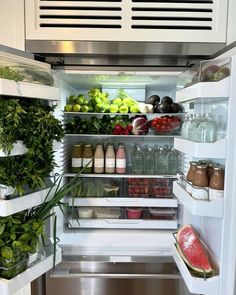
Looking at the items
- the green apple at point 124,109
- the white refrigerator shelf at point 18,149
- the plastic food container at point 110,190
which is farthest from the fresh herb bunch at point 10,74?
the plastic food container at point 110,190

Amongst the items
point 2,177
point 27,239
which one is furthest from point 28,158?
point 27,239

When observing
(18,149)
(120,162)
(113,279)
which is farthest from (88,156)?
(18,149)

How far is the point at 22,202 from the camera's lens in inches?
30.6

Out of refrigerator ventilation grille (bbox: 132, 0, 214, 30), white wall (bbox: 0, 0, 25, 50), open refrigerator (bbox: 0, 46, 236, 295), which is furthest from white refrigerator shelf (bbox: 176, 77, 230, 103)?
white wall (bbox: 0, 0, 25, 50)

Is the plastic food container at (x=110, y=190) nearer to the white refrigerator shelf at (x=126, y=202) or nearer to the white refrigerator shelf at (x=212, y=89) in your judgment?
the white refrigerator shelf at (x=126, y=202)

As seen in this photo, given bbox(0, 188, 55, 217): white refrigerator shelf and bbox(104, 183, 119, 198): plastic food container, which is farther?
bbox(104, 183, 119, 198): plastic food container

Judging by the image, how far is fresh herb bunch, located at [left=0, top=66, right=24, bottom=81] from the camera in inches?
29.0

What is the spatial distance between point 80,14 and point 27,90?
1.36ft

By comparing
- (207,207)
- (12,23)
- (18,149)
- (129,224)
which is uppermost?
(12,23)

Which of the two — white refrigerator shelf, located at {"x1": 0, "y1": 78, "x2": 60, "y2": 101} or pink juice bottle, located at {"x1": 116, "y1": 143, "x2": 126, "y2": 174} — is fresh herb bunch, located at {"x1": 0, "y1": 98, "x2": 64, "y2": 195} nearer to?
white refrigerator shelf, located at {"x1": 0, "y1": 78, "x2": 60, "y2": 101}

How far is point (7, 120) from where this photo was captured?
0.71 m

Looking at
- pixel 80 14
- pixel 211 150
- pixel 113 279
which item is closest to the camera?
pixel 211 150

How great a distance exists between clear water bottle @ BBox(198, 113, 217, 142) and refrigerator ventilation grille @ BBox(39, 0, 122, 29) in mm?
514

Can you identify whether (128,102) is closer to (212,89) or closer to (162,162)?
(162,162)
